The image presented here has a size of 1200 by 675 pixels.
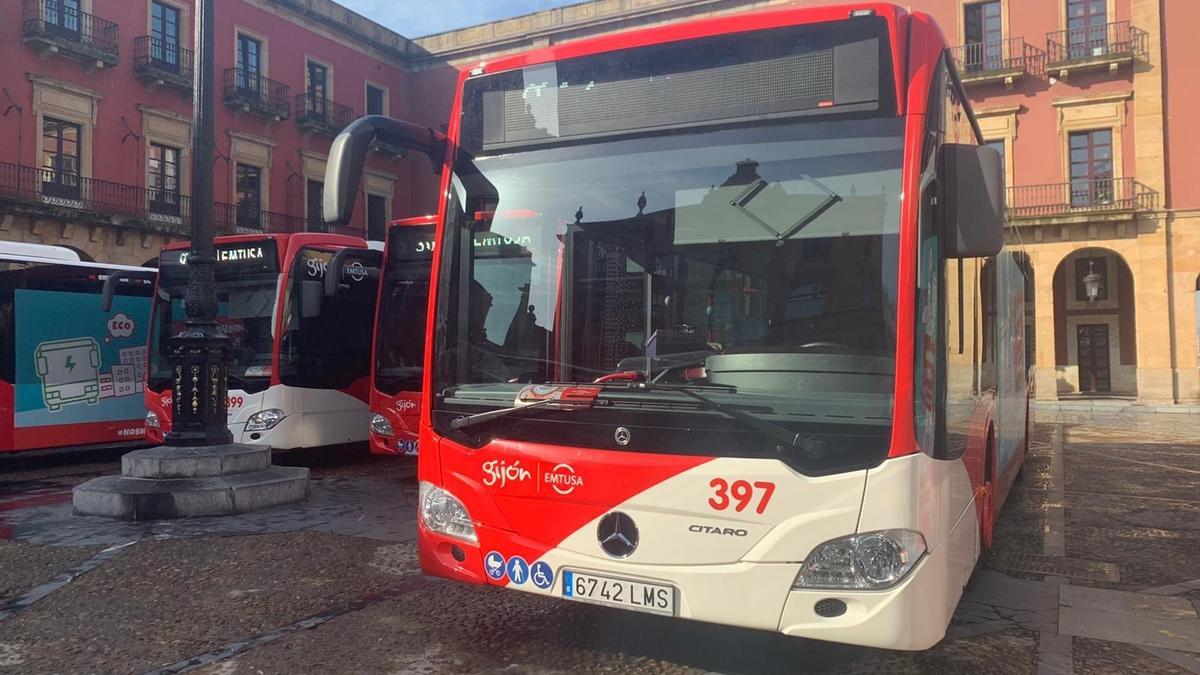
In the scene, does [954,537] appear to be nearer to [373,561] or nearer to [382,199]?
[373,561]

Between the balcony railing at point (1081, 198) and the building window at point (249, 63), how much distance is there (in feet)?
74.2

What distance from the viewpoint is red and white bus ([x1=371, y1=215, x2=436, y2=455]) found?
9.57m

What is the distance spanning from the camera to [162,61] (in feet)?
78.1

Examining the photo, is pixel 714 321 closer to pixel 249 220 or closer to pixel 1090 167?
pixel 249 220

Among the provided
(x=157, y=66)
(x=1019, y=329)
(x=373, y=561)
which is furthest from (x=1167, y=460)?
(x=157, y=66)

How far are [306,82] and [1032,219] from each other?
23125mm

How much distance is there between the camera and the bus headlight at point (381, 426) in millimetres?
9625

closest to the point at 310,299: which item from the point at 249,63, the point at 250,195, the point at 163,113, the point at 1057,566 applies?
the point at 1057,566

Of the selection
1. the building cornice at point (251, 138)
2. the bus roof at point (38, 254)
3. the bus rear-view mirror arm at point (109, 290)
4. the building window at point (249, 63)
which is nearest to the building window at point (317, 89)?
the building cornice at point (251, 138)

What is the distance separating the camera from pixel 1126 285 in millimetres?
27828

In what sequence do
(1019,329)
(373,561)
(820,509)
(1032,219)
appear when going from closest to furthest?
(820,509)
(373,561)
(1019,329)
(1032,219)

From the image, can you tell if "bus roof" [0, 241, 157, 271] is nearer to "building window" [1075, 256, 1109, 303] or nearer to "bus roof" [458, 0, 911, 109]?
"bus roof" [458, 0, 911, 109]

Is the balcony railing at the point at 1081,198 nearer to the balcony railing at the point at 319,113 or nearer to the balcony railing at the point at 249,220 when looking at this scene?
the balcony railing at the point at 319,113

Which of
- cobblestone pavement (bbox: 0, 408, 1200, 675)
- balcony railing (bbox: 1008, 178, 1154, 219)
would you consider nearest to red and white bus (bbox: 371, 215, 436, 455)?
cobblestone pavement (bbox: 0, 408, 1200, 675)
